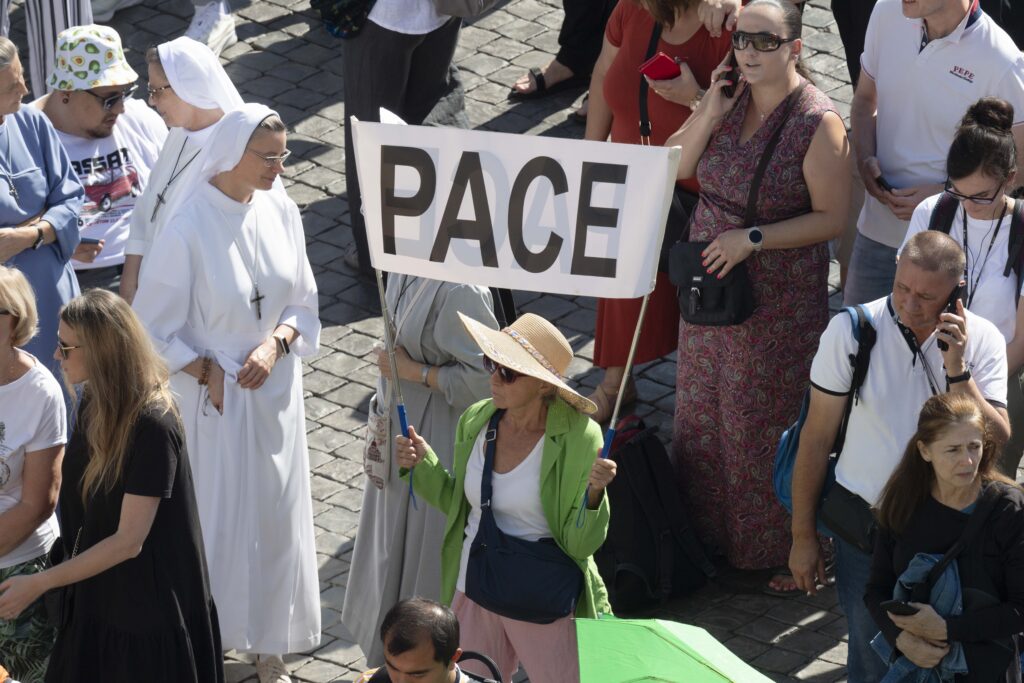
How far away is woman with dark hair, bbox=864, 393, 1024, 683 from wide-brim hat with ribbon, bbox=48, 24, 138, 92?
15.8ft

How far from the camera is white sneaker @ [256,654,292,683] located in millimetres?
6805

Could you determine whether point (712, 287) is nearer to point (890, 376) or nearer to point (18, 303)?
point (890, 376)

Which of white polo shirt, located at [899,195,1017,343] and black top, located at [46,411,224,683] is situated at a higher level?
white polo shirt, located at [899,195,1017,343]

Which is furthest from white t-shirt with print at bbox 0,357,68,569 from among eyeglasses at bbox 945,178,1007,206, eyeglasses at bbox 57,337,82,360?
eyeglasses at bbox 945,178,1007,206

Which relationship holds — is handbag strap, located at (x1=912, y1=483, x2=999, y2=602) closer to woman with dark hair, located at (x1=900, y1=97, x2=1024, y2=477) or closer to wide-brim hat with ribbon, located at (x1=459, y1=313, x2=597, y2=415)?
woman with dark hair, located at (x1=900, y1=97, x2=1024, y2=477)

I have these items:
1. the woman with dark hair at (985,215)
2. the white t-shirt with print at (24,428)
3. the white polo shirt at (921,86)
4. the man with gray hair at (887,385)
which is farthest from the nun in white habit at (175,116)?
the woman with dark hair at (985,215)

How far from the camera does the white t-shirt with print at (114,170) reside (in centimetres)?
854

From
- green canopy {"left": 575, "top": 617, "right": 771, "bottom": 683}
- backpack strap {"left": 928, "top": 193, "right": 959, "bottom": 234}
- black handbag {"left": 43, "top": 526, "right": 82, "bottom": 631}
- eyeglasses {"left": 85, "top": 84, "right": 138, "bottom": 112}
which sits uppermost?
backpack strap {"left": 928, "top": 193, "right": 959, "bottom": 234}

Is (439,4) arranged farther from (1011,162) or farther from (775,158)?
(1011,162)

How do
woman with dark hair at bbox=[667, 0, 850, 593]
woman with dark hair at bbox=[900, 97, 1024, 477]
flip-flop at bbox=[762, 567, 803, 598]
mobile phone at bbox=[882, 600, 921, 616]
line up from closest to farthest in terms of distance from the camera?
mobile phone at bbox=[882, 600, 921, 616], woman with dark hair at bbox=[900, 97, 1024, 477], woman with dark hair at bbox=[667, 0, 850, 593], flip-flop at bbox=[762, 567, 803, 598]

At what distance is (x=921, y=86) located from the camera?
23.0ft

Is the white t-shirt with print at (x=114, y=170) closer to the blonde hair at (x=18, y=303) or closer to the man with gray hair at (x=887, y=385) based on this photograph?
the blonde hair at (x=18, y=303)

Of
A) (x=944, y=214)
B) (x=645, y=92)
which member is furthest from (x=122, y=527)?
(x=645, y=92)

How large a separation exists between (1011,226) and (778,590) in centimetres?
188
